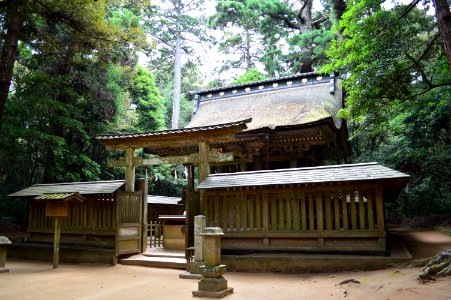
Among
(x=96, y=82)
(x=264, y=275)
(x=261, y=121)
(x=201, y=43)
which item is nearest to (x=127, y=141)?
(x=261, y=121)

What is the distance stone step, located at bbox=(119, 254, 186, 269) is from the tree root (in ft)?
18.8

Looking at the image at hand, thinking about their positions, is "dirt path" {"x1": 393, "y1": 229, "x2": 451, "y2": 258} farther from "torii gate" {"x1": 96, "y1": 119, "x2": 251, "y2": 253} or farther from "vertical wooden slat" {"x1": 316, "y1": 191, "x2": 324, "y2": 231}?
"torii gate" {"x1": 96, "y1": 119, "x2": 251, "y2": 253}

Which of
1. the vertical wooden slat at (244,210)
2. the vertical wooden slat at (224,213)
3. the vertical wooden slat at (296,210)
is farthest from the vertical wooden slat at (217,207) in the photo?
the vertical wooden slat at (296,210)

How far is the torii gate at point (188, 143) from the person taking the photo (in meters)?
9.10

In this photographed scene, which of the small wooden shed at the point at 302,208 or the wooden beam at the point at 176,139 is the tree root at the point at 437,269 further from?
the wooden beam at the point at 176,139

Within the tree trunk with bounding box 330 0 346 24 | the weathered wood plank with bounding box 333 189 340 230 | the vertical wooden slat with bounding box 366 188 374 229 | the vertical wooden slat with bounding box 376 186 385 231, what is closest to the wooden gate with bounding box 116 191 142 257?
the weathered wood plank with bounding box 333 189 340 230

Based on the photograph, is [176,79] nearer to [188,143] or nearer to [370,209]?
[188,143]

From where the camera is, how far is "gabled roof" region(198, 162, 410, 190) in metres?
7.64

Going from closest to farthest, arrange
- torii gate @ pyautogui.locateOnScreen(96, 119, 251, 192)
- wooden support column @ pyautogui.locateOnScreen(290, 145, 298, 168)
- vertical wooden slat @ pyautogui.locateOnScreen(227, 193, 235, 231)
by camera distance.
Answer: vertical wooden slat @ pyautogui.locateOnScreen(227, 193, 235, 231) → torii gate @ pyautogui.locateOnScreen(96, 119, 251, 192) → wooden support column @ pyautogui.locateOnScreen(290, 145, 298, 168)

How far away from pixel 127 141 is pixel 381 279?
797 centimetres

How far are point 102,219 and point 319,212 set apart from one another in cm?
669

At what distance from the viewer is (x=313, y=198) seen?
8.45 metres

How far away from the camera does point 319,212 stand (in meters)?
8.17

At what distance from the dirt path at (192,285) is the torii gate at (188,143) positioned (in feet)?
5.77
